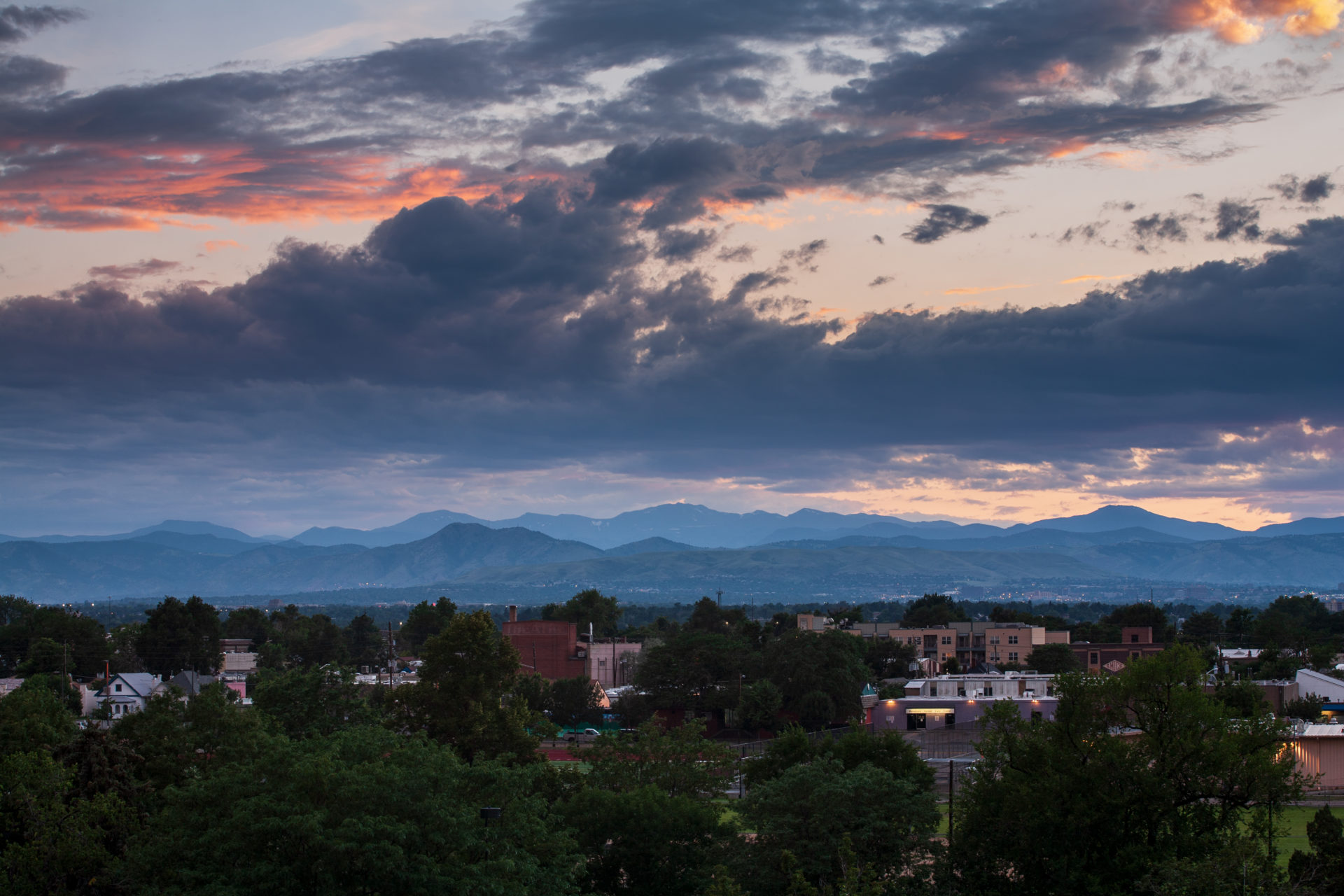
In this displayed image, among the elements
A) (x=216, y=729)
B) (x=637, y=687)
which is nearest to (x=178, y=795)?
(x=216, y=729)

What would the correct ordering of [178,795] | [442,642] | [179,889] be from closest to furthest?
[179,889] → [178,795] → [442,642]

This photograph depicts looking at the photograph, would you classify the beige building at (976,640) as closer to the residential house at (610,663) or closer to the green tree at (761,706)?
the residential house at (610,663)

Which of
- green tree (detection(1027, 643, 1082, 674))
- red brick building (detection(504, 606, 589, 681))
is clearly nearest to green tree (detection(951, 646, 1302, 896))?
green tree (detection(1027, 643, 1082, 674))

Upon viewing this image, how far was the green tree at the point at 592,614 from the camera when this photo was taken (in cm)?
15500

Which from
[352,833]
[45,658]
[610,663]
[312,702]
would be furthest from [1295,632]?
[352,833]

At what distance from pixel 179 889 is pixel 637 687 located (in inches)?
2721

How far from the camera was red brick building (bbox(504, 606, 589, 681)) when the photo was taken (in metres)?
119

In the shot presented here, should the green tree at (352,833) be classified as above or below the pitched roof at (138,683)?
above

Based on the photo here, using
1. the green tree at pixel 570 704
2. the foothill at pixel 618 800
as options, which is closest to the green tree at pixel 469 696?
the foothill at pixel 618 800

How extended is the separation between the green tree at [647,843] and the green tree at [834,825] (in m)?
1.64

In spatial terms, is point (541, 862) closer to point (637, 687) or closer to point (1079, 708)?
point (1079, 708)

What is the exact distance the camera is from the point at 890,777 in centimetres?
3569

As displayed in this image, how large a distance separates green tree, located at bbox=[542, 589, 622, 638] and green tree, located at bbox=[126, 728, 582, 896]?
11868 centimetres

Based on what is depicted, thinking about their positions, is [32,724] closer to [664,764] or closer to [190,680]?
[664,764]
